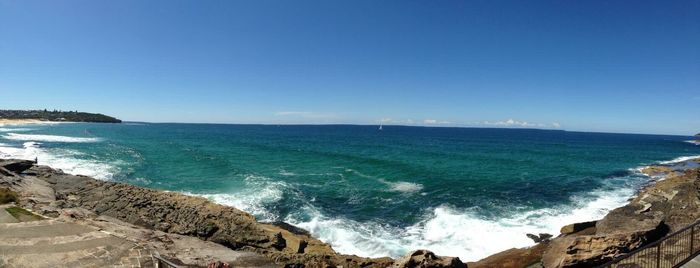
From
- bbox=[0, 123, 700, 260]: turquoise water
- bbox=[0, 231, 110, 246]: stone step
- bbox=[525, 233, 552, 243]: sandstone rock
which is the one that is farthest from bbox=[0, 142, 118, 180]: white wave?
bbox=[525, 233, 552, 243]: sandstone rock

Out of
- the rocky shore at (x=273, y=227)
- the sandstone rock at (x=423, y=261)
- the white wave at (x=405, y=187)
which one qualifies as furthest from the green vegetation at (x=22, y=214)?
the white wave at (x=405, y=187)

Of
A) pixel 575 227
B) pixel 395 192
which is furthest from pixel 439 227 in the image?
pixel 395 192

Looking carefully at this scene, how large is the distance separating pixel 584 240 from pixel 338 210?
1381 centimetres

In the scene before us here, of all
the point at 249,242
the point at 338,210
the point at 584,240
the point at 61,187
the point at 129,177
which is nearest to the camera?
the point at 584,240

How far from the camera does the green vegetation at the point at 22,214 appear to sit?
535 inches

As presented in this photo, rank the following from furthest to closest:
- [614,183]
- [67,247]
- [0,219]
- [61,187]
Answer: [614,183] < [61,187] < [0,219] < [67,247]

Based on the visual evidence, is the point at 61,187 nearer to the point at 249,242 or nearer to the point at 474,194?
the point at 249,242

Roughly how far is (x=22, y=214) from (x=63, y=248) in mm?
4486

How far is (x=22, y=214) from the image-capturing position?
13.9 metres

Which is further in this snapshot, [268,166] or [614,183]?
[268,166]

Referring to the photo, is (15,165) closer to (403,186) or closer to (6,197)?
(6,197)

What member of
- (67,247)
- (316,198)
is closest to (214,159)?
(316,198)

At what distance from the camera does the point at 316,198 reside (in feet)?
87.0

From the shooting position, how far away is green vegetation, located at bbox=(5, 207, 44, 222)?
13.6 meters
